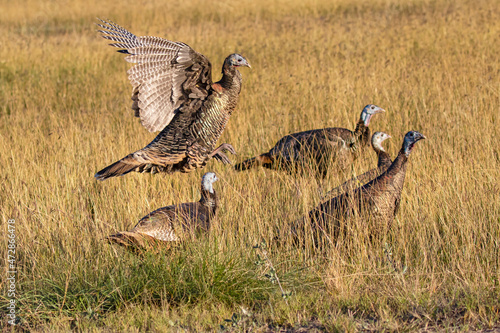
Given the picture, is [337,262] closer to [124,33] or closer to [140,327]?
[140,327]

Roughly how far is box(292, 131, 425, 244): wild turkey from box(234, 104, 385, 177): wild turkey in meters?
1.41

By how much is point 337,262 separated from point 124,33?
302 centimetres

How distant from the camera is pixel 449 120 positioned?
6.01m

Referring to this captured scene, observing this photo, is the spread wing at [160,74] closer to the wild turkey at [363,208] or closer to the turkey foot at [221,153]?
the turkey foot at [221,153]

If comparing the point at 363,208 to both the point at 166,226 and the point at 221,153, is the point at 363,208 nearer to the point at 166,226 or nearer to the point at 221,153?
the point at 166,226

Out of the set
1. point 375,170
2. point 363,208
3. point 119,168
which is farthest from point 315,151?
point 119,168

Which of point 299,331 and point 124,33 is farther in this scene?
point 124,33

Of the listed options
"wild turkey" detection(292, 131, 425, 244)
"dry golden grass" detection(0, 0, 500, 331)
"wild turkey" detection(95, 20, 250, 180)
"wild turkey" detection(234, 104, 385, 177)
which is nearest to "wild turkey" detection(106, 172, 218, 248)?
"dry golden grass" detection(0, 0, 500, 331)

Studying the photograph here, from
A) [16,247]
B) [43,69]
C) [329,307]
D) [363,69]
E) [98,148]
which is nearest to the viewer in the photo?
[329,307]

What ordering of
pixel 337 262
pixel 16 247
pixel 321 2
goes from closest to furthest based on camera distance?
pixel 337 262 < pixel 16 247 < pixel 321 2

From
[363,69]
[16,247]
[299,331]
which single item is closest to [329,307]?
[299,331]

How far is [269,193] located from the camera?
461cm

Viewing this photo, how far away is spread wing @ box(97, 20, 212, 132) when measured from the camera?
4820 millimetres

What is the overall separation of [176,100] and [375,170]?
1923 millimetres
